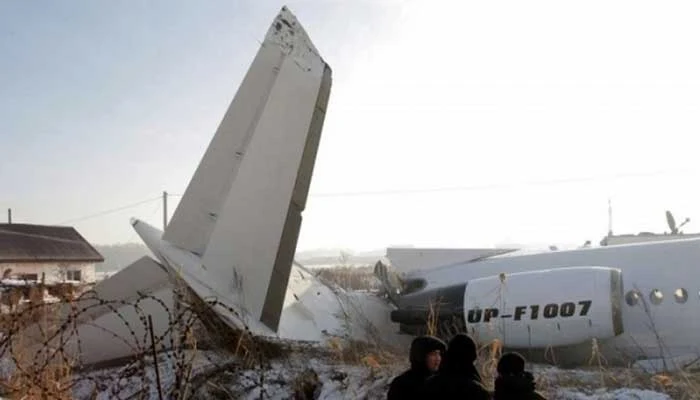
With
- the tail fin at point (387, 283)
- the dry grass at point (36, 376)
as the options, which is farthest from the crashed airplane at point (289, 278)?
the dry grass at point (36, 376)

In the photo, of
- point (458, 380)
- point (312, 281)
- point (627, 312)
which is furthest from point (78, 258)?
point (458, 380)

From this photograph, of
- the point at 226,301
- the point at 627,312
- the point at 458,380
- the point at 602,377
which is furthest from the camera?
the point at 627,312

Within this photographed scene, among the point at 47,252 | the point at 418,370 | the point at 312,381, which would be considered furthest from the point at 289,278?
the point at 47,252

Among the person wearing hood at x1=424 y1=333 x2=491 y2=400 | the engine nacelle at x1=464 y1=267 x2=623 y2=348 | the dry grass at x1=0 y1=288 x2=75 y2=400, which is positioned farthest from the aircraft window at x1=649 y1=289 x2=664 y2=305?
the dry grass at x1=0 y1=288 x2=75 y2=400

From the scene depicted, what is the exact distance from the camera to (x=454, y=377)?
3.36 metres

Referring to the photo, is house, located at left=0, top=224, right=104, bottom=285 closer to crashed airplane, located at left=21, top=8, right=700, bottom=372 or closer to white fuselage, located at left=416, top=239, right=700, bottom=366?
crashed airplane, located at left=21, top=8, right=700, bottom=372

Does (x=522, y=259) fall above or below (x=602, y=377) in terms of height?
above

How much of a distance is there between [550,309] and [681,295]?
178 centimetres

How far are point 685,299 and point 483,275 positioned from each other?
256cm

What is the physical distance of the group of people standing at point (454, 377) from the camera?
3.31m

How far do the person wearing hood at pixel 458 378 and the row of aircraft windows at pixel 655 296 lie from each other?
17.0 ft

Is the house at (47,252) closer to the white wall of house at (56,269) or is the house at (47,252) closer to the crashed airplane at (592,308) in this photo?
the white wall of house at (56,269)

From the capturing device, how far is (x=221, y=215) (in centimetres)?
711

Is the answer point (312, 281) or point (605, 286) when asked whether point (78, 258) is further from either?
point (605, 286)
